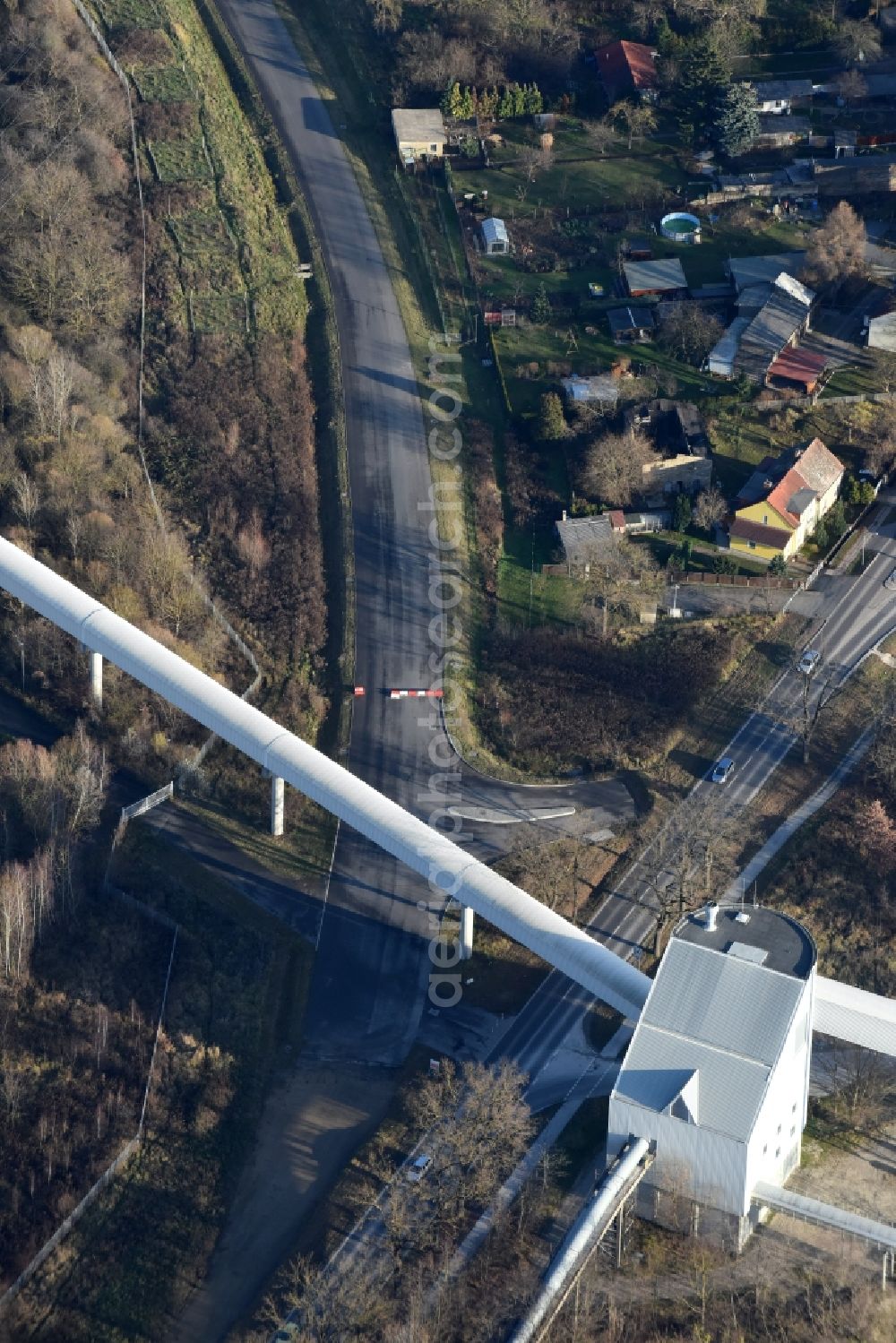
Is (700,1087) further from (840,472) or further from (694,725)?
(840,472)

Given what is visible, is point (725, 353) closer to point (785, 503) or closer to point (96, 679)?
point (785, 503)

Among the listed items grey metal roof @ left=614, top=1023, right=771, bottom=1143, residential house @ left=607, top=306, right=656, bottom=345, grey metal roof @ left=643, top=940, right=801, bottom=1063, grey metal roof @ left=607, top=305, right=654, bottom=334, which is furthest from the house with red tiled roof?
grey metal roof @ left=614, top=1023, right=771, bottom=1143

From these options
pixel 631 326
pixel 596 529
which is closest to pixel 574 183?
pixel 631 326

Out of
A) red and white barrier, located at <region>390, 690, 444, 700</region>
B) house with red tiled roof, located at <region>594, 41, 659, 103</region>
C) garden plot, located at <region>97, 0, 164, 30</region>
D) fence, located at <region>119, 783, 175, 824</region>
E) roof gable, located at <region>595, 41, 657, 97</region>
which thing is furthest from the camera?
garden plot, located at <region>97, 0, 164, 30</region>

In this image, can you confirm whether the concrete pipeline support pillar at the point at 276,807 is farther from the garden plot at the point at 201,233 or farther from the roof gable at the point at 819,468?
the garden plot at the point at 201,233

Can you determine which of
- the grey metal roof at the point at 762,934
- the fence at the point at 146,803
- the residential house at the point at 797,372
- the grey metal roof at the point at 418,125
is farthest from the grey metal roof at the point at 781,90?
the grey metal roof at the point at 762,934

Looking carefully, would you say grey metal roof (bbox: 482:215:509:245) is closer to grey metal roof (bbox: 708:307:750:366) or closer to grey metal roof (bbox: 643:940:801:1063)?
grey metal roof (bbox: 708:307:750:366)
